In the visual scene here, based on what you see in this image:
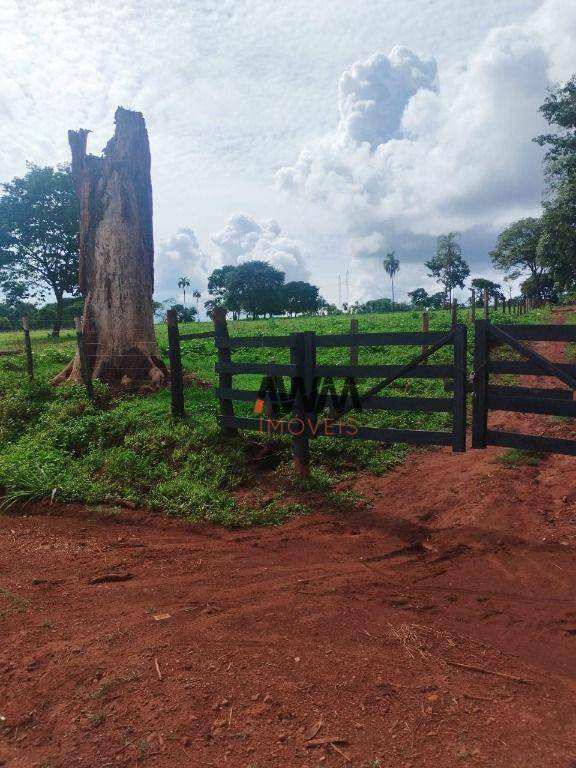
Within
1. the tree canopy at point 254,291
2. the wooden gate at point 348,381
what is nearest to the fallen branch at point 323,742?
the wooden gate at point 348,381

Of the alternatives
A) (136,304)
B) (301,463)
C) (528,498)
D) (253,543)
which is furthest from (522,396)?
(136,304)

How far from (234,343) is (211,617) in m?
4.19

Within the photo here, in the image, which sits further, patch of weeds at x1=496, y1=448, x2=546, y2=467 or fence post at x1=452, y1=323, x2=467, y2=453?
patch of weeds at x1=496, y1=448, x2=546, y2=467

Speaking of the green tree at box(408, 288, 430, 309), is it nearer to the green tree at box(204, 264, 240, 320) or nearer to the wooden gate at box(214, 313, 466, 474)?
the green tree at box(204, 264, 240, 320)

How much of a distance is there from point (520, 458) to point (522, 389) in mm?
1528

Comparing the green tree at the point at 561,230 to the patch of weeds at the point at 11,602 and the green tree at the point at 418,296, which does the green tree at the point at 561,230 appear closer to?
the patch of weeds at the point at 11,602

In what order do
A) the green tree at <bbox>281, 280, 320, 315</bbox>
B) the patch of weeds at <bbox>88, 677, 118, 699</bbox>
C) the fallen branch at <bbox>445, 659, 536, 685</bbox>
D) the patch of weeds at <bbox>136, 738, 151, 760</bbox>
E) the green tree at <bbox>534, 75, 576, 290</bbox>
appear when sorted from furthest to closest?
the green tree at <bbox>281, 280, 320, 315</bbox>
the green tree at <bbox>534, 75, 576, 290</bbox>
the fallen branch at <bbox>445, 659, 536, 685</bbox>
the patch of weeds at <bbox>88, 677, 118, 699</bbox>
the patch of weeds at <bbox>136, 738, 151, 760</bbox>

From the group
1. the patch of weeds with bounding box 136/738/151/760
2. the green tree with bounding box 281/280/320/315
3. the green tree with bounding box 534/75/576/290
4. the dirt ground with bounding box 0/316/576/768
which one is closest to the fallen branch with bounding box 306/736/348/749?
the dirt ground with bounding box 0/316/576/768

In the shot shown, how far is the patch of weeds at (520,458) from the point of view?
6.24 metres

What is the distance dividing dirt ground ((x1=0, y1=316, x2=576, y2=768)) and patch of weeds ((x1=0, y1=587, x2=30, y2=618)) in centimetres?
2

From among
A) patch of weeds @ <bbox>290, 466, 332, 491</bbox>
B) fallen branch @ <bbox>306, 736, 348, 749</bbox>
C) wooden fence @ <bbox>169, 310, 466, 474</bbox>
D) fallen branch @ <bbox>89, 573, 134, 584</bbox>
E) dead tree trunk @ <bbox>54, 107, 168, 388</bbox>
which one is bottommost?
fallen branch @ <bbox>89, 573, 134, 584</bbox>

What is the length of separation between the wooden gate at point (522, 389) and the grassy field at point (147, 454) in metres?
1.73

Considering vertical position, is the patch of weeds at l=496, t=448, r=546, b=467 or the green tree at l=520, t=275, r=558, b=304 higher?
the green tree at l=520, t=275, r=558, b=304

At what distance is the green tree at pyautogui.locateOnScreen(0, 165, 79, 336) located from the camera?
25.8 metres
